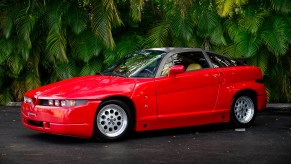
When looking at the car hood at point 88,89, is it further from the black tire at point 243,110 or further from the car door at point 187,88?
the black tire at point 243,110

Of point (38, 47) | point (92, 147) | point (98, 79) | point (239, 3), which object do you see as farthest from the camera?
point (38, 47)

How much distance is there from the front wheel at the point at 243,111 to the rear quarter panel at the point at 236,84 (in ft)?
0.46

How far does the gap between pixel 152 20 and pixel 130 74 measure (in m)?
5.64

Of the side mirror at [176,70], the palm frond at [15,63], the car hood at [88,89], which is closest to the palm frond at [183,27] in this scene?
the palm frond at [15,63]

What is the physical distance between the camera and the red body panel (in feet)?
29.1

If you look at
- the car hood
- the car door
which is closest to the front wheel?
the car door

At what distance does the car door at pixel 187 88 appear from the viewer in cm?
959

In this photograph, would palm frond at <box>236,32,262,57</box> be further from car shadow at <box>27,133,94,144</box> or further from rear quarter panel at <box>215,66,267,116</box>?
car shadow at <box>27,133,94,144</box>

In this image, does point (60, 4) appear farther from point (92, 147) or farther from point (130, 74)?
point (92, 147)

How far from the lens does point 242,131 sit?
33.8 feet

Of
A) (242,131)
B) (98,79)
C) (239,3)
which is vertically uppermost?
(239,3)

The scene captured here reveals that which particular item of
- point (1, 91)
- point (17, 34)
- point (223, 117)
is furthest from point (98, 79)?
point (1, 91)

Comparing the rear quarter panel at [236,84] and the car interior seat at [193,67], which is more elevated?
the car interior seat at [193,67]

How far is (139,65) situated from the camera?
9945 mm
